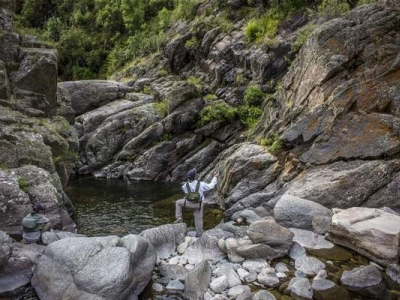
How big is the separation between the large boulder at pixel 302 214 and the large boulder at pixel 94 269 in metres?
5.68

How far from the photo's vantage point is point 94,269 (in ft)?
31.5

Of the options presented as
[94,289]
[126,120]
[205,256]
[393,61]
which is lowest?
[126,120]

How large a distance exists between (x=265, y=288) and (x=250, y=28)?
31.9 m

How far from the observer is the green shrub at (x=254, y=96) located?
33428mm

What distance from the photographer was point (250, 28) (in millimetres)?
37469

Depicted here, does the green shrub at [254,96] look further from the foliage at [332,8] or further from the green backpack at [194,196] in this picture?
the green backpack at [194,196]

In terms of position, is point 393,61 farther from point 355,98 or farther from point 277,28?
point 277,28

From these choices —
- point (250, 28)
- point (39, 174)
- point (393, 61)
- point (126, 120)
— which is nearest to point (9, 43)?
point (39, 174)

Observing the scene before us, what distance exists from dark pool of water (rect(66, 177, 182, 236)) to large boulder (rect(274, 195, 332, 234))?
19.9ft

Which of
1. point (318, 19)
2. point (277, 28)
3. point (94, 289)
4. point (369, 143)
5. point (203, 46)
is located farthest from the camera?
point (203, 46)

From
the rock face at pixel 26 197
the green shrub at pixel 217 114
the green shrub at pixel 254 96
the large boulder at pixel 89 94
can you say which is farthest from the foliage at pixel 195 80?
the rock face at pixel 26 197

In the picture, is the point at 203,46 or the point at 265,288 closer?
the point at 265,288

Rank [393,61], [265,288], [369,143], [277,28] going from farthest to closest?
[277,28] → [393,61] → [369,143] → [265,288]

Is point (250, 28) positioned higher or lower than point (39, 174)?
higher
